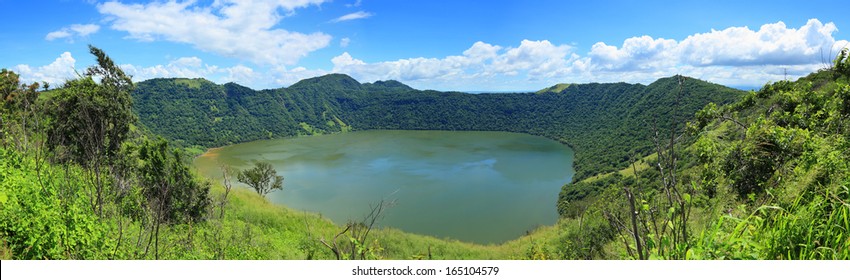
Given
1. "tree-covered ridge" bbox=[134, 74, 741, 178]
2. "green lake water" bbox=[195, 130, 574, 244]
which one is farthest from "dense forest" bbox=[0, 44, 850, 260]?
"tree-covered ridge" bbox=[134, 74, 741, 178]

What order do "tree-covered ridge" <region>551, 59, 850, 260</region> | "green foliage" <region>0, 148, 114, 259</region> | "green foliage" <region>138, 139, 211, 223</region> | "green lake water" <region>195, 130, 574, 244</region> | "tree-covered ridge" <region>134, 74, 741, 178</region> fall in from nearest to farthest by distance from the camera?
"tree-covered ridge" <region>551, 59, 850, 260</region> < "green foliage" <region>0, 148, 114, 259</region> < "green foliage" <region>138, 139, 211, 223</region> < "green lake water" <region>195, 130, 574, 244</region> < "tree-covered ridge" <region>134, 74, 741, 178</region>

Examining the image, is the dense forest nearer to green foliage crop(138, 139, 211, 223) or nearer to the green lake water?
green foliage crop(138, 139, 211, 223)

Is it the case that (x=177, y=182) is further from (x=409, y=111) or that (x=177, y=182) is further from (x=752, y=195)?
(x=409, y=111)

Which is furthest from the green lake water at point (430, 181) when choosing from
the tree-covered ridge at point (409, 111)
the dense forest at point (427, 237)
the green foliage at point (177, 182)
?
the tree-covered ridge at point (409, 111)

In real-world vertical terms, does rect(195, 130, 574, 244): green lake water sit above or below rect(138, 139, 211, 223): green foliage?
below

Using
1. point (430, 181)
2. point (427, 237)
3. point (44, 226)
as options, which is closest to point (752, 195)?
point (44, 226)

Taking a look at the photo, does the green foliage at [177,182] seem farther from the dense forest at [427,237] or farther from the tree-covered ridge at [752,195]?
the tree-covered ridge at [752,195]

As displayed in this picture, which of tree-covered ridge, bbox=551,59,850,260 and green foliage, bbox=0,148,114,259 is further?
green foliage, bbox=0,148,114,259
